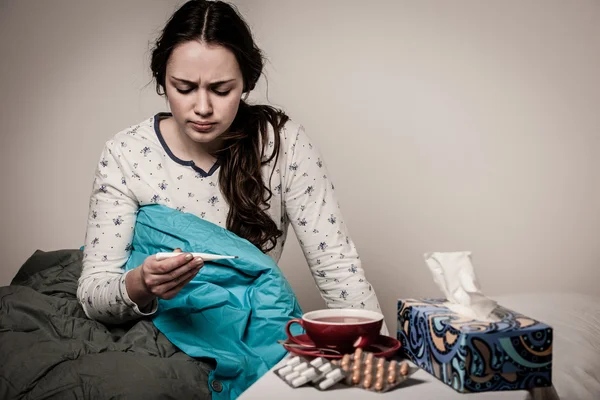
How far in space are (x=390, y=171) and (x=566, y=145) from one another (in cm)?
68

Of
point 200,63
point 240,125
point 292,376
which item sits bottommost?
point 292,376

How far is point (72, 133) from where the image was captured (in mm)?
3084

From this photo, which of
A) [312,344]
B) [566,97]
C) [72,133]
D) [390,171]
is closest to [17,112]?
[72,133]

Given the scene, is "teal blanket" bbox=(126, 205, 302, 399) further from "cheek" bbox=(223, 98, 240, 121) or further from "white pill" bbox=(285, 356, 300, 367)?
"white pill" bbox=(285, 356, 300, 367)

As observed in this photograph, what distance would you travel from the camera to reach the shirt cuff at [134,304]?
135 cm

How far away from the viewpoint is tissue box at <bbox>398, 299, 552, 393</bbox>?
805 millimetres

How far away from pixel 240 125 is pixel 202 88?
210 mm

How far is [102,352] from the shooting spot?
1254mm

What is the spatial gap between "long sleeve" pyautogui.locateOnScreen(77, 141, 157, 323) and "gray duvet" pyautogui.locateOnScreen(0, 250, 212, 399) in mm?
45

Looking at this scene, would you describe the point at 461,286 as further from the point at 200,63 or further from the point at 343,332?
the point at 200,63

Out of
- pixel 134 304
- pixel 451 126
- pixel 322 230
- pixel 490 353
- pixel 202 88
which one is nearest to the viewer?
pixel 490 353

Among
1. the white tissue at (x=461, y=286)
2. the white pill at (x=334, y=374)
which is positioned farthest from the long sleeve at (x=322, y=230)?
the white pill at (x=334, y=374)

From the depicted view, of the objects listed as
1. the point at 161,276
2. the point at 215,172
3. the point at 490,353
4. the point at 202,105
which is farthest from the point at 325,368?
the point at 215,172

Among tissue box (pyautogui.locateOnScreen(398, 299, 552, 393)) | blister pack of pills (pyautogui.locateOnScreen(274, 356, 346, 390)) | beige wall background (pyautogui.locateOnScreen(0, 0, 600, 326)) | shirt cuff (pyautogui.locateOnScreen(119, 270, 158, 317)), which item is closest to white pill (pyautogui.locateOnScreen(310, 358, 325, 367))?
blister pack of pills (pyautogui.locateOnScreen(274, 356, 346, 390))
